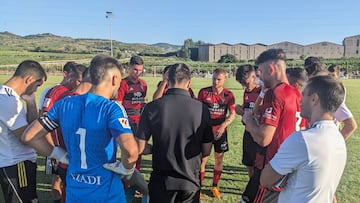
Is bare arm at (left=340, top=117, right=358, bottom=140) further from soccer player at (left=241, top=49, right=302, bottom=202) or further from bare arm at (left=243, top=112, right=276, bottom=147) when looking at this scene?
bare arm at (left=243, top=112, right=276, bottom=147)

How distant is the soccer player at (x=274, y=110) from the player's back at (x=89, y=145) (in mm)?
1371

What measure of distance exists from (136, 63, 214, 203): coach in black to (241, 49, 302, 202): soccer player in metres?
0.54

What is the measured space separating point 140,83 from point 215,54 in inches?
3885

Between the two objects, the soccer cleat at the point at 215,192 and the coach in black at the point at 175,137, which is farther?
the soccer cleat at the point at 215,192

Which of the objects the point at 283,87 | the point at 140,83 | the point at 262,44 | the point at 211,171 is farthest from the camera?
the point at 262,44

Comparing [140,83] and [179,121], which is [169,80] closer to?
[179,121]

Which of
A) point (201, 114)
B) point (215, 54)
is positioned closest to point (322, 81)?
point (201, 114)

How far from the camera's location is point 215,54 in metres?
103

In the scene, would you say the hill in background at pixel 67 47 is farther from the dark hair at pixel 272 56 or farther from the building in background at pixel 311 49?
the dark hair at pixel 272 56

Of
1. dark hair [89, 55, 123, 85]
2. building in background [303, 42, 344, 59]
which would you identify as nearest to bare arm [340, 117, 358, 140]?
dark hair [89, 55, 123, 85]

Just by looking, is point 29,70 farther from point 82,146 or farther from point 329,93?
point 329,93

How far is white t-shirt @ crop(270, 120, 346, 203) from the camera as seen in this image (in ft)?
6.98

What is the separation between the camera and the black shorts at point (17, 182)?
3422mm

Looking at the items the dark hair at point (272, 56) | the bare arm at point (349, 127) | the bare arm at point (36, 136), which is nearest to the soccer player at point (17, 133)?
the bare arm at point (36, 136)
